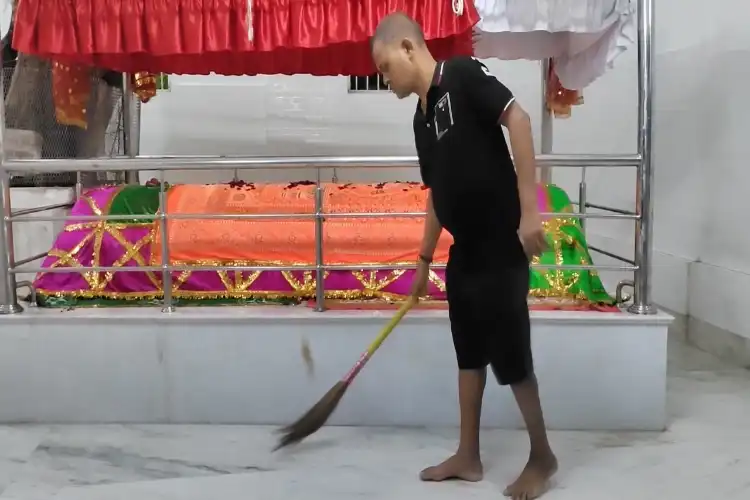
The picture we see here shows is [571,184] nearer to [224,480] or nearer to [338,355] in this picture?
[338,355]

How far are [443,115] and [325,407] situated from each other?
92cm

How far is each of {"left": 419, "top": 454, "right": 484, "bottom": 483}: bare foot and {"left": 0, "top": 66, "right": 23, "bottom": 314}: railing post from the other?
1546 mm

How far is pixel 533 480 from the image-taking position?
1.85 m

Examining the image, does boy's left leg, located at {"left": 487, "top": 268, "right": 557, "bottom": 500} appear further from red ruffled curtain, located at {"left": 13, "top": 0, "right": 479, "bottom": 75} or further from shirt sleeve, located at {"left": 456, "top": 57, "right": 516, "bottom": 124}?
red ruffled curtain, located at {"left": 13, "top": 0, "right": 479, "bottom": 75}

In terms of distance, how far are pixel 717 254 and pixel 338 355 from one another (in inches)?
78.1

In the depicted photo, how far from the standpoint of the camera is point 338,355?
235cm

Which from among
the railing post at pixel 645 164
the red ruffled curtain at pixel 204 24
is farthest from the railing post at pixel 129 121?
the railing post at pixel 645 164

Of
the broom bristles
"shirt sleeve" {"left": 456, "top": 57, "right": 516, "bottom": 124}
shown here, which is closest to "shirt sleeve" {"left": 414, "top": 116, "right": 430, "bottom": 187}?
"shirt sleeve" {"left": 456, "top": 57, "right": 516, "bottom": 124}

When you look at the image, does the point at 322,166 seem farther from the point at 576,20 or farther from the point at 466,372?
the point at 576,20

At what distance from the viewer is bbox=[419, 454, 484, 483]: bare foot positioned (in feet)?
6.38

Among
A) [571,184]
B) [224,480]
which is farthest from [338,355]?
[571,184]

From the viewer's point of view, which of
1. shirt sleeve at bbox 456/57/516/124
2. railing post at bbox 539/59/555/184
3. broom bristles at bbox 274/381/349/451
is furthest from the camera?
railing post at bbox 539/59/555/184

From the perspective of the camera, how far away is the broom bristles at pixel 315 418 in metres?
2.04

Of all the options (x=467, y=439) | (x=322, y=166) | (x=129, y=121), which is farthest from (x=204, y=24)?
(x=467, y=439)
